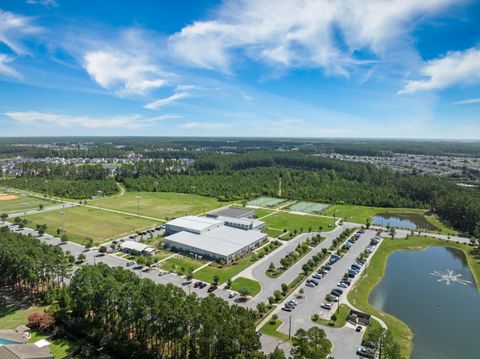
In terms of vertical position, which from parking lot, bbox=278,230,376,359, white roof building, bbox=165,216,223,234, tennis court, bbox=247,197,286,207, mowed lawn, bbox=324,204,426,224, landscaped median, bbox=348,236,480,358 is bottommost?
landscaped median, bbox=348,236,480,358

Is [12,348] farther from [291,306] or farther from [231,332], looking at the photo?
[291,306]

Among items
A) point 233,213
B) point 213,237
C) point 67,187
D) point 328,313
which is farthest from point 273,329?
point 67,187

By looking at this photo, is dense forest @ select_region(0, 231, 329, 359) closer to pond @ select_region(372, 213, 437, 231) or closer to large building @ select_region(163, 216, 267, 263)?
large building @ select_region(163, 216, 267, 263)

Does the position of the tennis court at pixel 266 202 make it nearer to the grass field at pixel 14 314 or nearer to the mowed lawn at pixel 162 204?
the mowed lawn at pixel 162 204

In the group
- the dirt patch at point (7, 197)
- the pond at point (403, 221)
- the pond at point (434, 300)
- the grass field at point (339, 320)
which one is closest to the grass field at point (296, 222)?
the pond at point (403, 221)

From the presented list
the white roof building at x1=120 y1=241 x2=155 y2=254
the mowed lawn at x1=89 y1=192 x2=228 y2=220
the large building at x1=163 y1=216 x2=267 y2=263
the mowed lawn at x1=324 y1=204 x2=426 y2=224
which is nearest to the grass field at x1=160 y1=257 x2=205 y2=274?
the large building at x1=163 y1=216 x2=267 y2=263

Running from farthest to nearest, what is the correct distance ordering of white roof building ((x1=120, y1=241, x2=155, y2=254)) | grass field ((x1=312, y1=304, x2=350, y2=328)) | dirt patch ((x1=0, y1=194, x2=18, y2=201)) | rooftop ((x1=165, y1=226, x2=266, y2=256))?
dirt patch ((x1=0, y1=194, x2=18, y2=201)) → white roof building ((x1=120, y1=241, x2=155, y2=254)) → rooftop ((x1=165, y1=226, x2=266, y2=256)) → grass field ((x1=312, y1=304, x2=350, y2=328))
